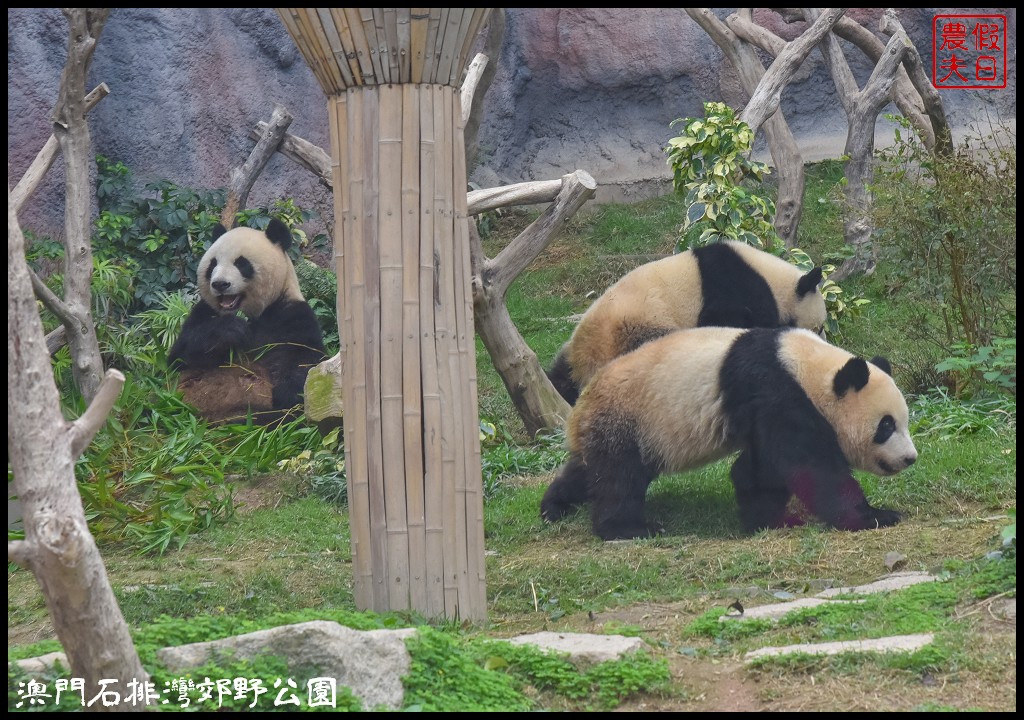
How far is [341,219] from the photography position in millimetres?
4375

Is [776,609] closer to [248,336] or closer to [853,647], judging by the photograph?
[853,647]

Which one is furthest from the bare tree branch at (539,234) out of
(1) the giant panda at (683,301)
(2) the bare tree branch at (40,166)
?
(2) the bare tree branch at (40,166)

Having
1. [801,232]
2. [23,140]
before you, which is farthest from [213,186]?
[801,232]

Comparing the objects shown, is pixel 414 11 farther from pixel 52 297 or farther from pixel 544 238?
pixel 52 297

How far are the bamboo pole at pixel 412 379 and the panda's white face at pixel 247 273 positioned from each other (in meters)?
4.22

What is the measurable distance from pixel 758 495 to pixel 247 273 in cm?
426

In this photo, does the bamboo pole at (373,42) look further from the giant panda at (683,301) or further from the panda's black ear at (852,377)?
the giant panda at (683,301)

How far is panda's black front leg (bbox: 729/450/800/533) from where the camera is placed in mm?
5605

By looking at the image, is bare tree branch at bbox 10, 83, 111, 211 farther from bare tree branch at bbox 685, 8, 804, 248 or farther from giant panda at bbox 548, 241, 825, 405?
bare tree branch at bbox 685, 8, 804, 248

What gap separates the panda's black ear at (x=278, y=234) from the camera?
8.50 meters

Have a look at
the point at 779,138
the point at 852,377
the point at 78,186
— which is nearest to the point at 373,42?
the point at 852,377

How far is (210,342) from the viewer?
7992 mm

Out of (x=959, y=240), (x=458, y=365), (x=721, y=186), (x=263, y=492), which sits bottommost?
(x=263, y=492)

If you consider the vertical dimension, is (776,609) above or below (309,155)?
below
